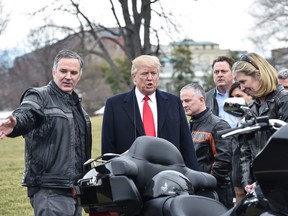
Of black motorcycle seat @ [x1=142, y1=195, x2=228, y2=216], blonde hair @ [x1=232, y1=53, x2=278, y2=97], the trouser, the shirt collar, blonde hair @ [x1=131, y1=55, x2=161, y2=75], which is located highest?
blonde hair @ [x1=131, y1=55, x2=161, y2=75]

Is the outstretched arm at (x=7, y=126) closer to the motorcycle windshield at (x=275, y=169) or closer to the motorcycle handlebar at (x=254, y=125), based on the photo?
the motorcycle handlebar at (x=254, y=125)

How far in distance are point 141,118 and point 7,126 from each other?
1.51 metres

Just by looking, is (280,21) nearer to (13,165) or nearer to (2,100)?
(2,100)

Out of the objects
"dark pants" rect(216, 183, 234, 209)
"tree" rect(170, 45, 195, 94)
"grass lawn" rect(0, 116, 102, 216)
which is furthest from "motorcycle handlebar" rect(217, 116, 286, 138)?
"tree" rect(170, 45, 195, 94)

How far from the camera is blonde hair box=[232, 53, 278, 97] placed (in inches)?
192

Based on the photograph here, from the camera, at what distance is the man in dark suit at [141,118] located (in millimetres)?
5792

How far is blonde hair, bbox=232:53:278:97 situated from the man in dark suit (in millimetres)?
1072

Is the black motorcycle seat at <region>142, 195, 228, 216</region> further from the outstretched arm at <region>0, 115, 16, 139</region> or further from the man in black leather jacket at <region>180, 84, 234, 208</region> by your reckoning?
the man in black leather jacket at <region>180, 84, 234, 208</region>

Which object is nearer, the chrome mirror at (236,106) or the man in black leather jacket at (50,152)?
the chrome mirror at (236,106)

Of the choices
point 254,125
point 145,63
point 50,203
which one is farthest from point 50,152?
point 254,125

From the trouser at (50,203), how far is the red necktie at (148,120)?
1.04 m

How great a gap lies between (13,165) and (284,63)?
42493 millimetres

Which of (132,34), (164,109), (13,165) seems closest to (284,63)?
(132,34)

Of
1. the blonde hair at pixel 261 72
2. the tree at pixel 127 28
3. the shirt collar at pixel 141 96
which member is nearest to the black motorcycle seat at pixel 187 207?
the blonde hair at pixel 261 72
